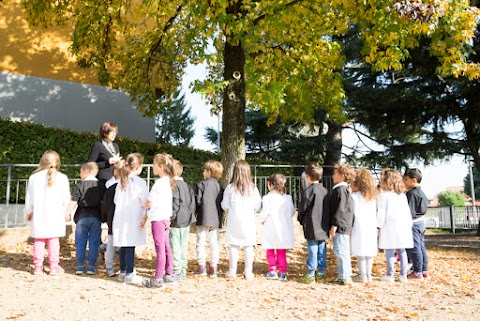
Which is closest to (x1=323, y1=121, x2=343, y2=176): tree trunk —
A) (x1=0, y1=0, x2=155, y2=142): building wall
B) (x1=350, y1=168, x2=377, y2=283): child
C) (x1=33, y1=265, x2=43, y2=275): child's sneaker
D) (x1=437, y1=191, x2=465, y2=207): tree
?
(x1=0, y1=0, x2=155, y2=142): building wall

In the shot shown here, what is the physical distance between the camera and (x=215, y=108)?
47.1ft

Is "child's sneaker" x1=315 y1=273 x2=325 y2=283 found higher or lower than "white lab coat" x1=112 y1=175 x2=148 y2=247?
lower

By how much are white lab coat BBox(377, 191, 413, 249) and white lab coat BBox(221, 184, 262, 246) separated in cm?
202

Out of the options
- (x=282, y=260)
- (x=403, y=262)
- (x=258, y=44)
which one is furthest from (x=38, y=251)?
(x=258, y=44)

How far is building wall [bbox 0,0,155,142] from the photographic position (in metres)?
14.8

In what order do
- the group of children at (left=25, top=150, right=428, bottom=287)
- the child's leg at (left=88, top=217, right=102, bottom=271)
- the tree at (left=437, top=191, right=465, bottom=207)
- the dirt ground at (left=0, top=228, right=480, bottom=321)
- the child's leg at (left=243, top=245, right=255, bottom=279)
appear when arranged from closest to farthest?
the dirt ground at (left=0, top=228, right=480, bottom=321) → the group of children at (left=25, top=150, right=428, bottom=287) → the child's leg at (left=88, top=217, right=102, bottom=271) → the child's leg at (left=243, top=245, right=255, bottom=279) → the tree at (left=437, top=191, right=465, bottom=207)

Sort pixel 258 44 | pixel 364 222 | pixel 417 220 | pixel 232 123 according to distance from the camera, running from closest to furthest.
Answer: pixel 364 222 < pixel 417 220 < pixel 232 123 < pixel 258 44

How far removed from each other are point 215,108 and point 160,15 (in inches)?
126

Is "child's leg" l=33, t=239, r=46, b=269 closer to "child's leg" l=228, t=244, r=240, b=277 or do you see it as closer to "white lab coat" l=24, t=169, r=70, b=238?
"white lab coat" l=24, t=169, r=70, b=238

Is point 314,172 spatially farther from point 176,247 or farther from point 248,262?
point 176,247

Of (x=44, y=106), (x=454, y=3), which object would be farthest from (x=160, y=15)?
(x=454, y=3)

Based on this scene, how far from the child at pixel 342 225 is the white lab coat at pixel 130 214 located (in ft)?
8.92

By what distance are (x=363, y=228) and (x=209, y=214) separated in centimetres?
232

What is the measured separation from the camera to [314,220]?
22.2 feet
